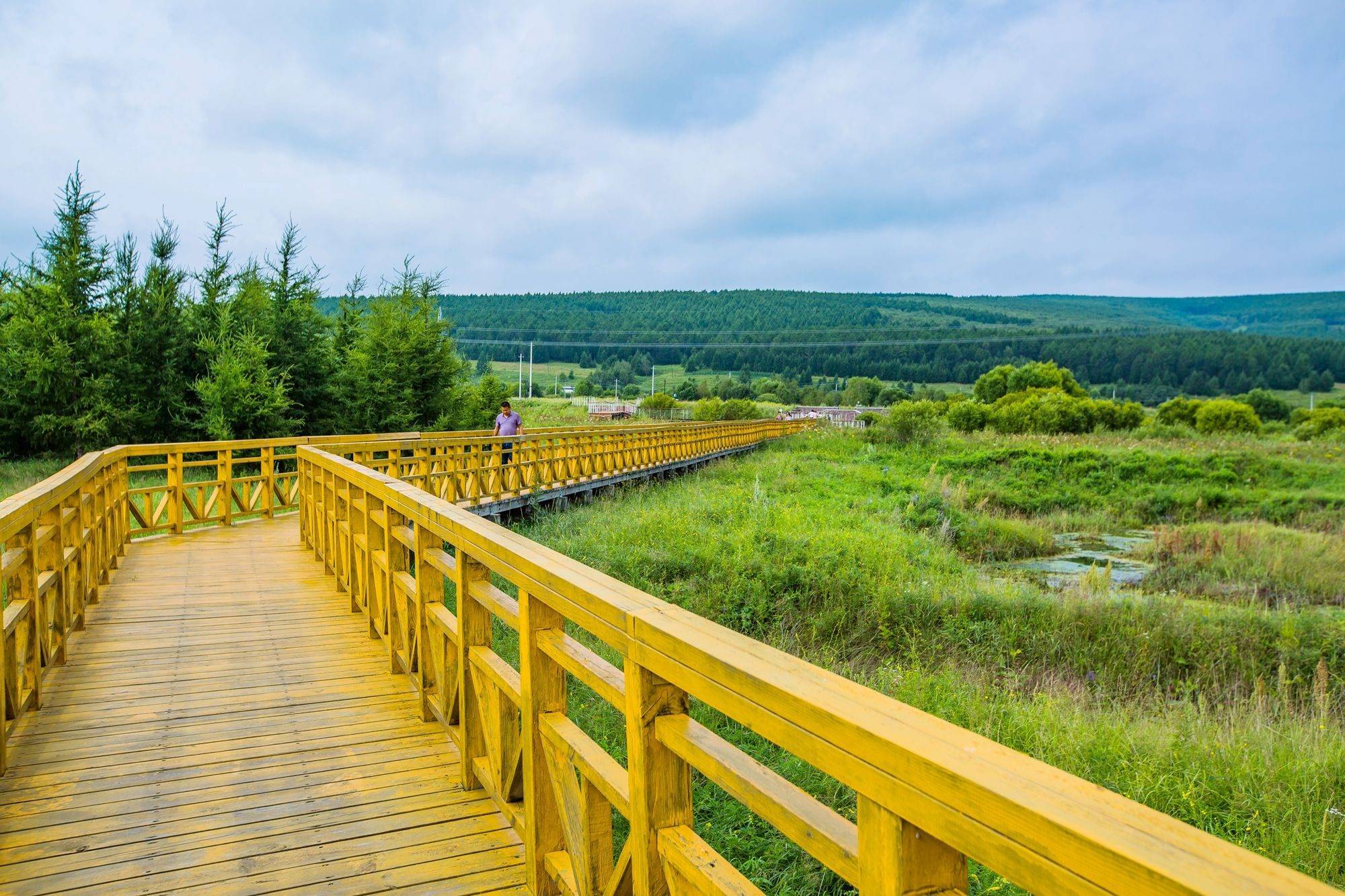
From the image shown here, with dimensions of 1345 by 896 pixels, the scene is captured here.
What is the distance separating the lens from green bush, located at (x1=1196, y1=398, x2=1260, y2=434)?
140 feet

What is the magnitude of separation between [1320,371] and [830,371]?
5371cm

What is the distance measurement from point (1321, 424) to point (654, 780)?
163 ft

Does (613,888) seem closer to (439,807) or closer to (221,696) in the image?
(439,807)

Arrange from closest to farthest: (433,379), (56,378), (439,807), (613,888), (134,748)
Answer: (613,888)
(439,807)
(134,748)
(56,378)
(433,379)

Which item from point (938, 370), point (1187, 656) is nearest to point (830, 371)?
point (938, 370)

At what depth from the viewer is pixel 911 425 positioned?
35750mm

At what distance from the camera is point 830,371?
11512cm

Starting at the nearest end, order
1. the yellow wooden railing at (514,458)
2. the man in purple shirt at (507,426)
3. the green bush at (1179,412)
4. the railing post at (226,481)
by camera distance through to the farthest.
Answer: the yellow wooden railing at (514,458) → the railing post at (226,481) → the man in purple shirt at (507,426) → the green bush at (1179,412)

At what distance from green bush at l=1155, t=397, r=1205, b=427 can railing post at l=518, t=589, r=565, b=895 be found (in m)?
50.2

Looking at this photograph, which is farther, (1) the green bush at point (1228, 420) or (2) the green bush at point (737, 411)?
(2) the green bush at point (737, 411)

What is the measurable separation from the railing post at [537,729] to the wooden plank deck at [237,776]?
0.66 ft

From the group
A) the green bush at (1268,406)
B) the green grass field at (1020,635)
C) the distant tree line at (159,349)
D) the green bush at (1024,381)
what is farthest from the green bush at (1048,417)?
Answer: the distant tree line at (159,349)

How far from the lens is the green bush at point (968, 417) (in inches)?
1797

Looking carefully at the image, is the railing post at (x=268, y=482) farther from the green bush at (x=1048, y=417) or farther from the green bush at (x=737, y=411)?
the green bush at (x=737, y=411)
